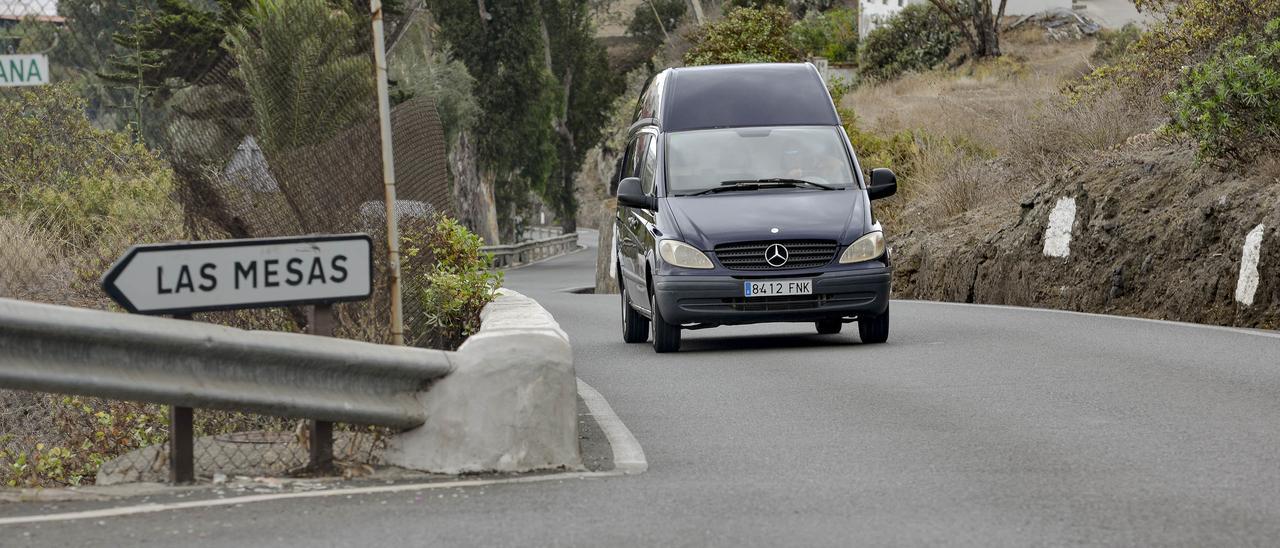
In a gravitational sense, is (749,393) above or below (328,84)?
below

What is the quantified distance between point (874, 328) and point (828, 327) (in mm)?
1808

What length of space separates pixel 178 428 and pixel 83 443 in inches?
144

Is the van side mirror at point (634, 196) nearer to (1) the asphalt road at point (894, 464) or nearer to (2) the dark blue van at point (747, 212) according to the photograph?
(2) the dark blue van at point (747, 212)

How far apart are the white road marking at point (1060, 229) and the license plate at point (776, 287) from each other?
740 cm

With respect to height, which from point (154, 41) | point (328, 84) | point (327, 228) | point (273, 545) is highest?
point (154, 41)

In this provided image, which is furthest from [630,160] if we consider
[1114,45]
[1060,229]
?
[1114,45]

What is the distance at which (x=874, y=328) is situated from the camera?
14.6 m

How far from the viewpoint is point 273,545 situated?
20.2ft

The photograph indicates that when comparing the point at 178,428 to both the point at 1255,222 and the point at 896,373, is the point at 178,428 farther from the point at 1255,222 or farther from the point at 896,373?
the point at 1255,222

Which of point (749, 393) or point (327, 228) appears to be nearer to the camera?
point (327, 228)

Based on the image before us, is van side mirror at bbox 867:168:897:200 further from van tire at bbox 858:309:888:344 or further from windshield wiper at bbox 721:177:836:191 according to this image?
van tire at bbox 858:309:888:344

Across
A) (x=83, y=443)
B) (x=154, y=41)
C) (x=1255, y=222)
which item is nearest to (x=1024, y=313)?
(x=1255, y=222)

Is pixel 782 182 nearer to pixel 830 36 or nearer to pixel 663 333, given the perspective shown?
pixel 663 333

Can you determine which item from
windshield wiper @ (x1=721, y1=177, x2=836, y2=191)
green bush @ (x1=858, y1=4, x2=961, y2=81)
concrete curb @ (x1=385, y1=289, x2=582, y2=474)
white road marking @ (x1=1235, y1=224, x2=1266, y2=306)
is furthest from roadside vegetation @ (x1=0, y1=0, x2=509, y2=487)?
green bush @ (x1=858, y1=4, x2=961, y2=81)
